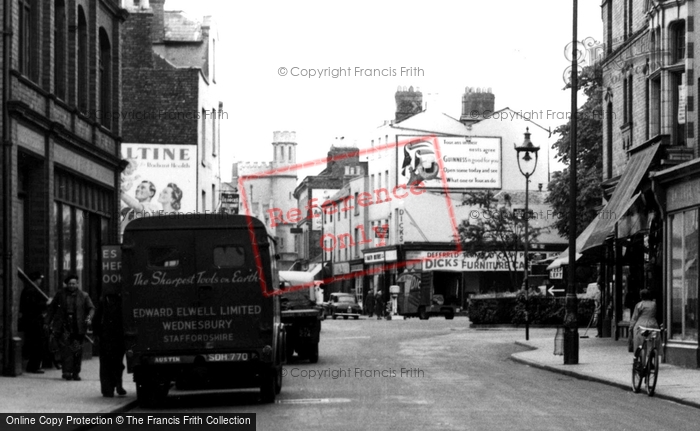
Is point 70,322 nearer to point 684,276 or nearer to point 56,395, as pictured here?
point 56,395

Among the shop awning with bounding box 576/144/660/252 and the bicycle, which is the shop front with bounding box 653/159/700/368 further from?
the bicycle

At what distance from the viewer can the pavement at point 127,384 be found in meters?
16.3

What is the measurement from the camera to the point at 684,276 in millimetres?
25391

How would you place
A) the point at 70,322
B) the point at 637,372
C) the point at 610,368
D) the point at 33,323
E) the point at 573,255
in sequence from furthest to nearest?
the point at 573,255 < the point at 610,368 < the point at 33,323 < the point at 70,322 < the point at 637,372

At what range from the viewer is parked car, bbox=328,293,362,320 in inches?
2768

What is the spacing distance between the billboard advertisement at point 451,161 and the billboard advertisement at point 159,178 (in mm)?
32315

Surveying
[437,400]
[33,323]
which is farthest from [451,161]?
[437,400]

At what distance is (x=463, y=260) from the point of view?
76.9 m

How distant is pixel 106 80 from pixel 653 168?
1384 cm

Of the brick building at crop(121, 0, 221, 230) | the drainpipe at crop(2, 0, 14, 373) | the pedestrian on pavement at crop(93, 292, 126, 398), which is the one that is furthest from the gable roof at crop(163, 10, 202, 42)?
the pedestrian on pavement at crop(93, 292, 126, 398)

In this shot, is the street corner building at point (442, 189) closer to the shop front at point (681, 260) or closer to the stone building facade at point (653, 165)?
the stone building facade at point (653, 165)

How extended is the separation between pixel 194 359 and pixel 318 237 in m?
98.4

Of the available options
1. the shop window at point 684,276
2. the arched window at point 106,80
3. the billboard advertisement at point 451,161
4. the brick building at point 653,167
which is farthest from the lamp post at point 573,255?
the billboard advertisement at point 451,161

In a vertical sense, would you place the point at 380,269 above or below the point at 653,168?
below
